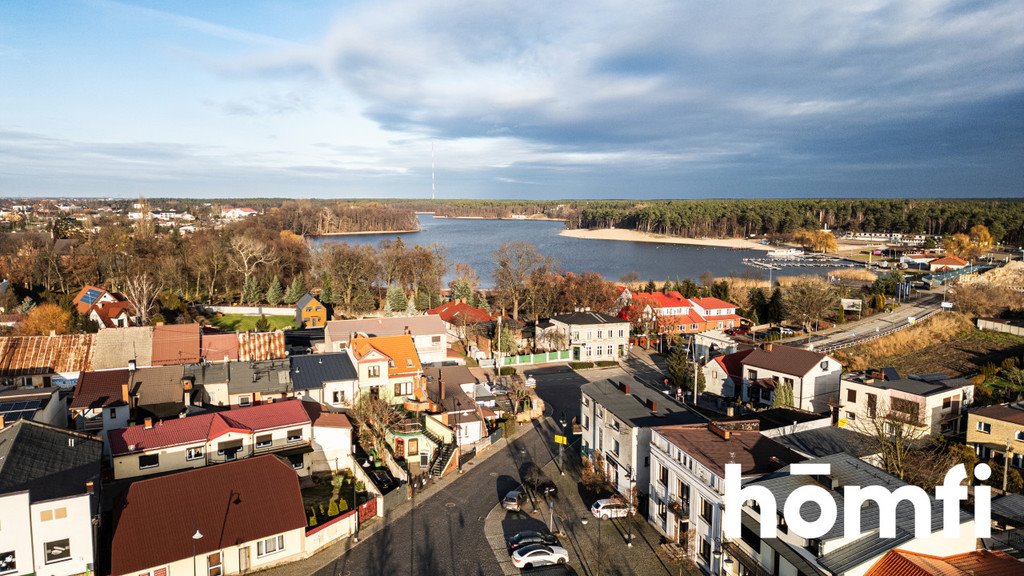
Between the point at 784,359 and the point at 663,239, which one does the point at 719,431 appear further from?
the point at 663,239

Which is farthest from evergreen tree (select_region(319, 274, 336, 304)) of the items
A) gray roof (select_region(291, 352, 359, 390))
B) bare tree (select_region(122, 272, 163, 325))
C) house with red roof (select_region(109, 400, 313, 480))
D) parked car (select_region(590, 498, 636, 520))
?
parked car (select_region(590, 498, 636, 520))

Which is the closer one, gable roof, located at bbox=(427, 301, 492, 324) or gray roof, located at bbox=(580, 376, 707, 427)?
gray roof, located at bbox=(580, 376, 707, 427)

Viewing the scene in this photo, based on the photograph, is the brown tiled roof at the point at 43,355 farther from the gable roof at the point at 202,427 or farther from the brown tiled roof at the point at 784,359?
the brown tiled roof at the point at 784,359

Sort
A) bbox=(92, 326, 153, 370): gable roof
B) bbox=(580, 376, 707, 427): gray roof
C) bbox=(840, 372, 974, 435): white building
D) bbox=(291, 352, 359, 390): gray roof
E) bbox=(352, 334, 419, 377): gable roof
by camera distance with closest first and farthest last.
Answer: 1. bbox=(580, 376, 707, 427): gray roof
2. bbox=(840, 372, 974, 435): white building
3. bbox=(291, 352, 359, 390): gray roof
4. bbox=(352, 334, 419, 377): gable roof
5. bbox=(92, 326, 153, 370): gable roof

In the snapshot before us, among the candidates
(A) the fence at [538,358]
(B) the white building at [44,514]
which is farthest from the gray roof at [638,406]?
(B) the white building at [44,514]

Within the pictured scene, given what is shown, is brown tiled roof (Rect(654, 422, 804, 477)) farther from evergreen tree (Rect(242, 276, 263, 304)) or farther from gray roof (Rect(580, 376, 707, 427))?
evergreen tree (Rect(242, 276, 263, 304))

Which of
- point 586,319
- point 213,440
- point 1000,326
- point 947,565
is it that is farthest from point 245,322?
point 1000,326

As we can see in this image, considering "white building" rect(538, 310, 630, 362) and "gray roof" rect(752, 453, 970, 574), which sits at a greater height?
"gray roof" rect(752, 453, 970, 574)
